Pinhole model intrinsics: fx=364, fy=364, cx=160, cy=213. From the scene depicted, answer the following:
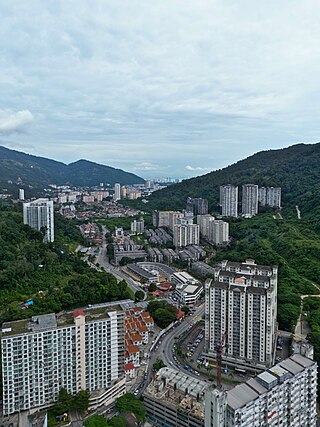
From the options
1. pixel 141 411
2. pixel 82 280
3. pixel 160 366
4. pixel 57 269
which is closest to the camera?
pixel 141 411

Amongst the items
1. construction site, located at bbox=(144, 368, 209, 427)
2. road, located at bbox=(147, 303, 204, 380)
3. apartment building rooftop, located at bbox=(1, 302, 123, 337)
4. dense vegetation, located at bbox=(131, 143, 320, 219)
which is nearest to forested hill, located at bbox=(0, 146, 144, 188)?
dense vegetation, located at bbox=(131, 143, 320, 219)

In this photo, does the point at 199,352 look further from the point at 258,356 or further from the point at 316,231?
the point at 316,231

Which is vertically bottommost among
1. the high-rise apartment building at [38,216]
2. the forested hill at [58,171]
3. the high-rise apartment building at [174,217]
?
the high-rise apartment building at [174,217]

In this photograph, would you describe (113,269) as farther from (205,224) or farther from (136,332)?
(136,332)

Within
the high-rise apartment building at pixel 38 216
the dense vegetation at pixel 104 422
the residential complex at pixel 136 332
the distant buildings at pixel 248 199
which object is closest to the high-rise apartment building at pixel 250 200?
the distant buildings at pixel 248 199

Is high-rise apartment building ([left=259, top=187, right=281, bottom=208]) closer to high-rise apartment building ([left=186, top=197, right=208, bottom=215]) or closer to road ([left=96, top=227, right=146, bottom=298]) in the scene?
high-rise apartment building ([left=186, top=197, right=208, bottom=215])

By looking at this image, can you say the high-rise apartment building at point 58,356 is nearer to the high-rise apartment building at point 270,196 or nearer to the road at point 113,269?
the road at point 113,269

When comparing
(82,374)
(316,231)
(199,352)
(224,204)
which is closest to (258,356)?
(199,352)
